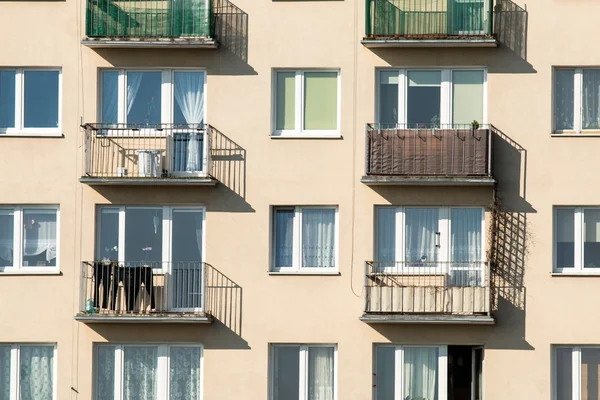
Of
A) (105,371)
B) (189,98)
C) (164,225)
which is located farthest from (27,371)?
(189,98)

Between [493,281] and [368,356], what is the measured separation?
340cm

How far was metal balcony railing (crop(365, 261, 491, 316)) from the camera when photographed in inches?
1340

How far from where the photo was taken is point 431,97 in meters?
35.4

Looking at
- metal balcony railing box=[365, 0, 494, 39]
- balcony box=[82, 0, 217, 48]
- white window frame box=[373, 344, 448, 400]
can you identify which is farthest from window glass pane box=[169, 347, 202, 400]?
metal balcony railing box=[365, 0, 494, 39]

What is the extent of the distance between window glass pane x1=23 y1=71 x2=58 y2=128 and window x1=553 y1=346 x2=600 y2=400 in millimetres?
13234

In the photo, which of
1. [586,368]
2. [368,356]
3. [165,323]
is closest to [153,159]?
[165,323]

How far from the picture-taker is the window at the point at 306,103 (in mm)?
35375

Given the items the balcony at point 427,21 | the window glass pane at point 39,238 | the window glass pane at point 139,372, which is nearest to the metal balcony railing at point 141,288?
the window glass pane at point 39,238

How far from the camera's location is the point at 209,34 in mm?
34938

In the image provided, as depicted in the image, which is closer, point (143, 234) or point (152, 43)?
point (152, 43)

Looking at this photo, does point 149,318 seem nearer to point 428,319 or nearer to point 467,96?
point 428,319

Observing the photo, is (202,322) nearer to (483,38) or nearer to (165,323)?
(165,323)

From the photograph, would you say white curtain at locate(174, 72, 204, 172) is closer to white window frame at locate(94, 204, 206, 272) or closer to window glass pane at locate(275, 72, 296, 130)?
window glass pane at locate(275, 72, 296, 130)

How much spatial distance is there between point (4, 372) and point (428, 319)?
33.4 feet
